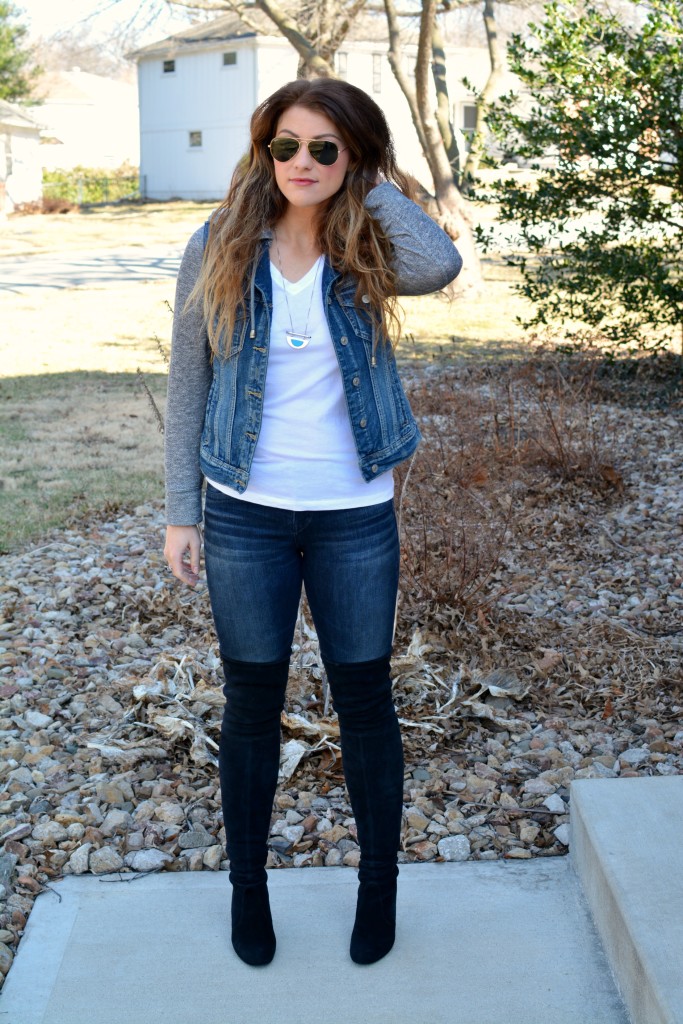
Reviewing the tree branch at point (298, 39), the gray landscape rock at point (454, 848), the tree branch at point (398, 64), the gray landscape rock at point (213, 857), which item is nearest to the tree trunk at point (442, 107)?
the tree branch at point (398, 64)

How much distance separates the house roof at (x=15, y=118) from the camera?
1349 inches

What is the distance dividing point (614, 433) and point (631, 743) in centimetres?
366

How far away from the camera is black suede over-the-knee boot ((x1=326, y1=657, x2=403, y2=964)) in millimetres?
2371

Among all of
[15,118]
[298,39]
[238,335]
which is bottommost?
[15,118]

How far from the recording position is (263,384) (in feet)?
7.27

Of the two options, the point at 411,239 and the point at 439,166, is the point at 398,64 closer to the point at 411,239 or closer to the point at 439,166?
the point at 439,166

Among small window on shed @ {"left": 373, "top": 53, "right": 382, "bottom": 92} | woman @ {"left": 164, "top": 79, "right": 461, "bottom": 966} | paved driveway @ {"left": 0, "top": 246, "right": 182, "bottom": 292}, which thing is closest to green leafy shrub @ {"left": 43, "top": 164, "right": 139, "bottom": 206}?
small window on shed @ {"left": 373, "top": 53, "right": 382, "bottom": 92}

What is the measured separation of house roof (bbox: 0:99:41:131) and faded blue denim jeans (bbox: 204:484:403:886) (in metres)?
35.3

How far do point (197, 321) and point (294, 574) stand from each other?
566 mm

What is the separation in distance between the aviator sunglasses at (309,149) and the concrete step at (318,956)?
5.62ft

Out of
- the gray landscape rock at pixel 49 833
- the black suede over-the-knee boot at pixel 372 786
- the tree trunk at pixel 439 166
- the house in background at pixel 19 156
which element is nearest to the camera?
the black suede over-the-knee boot at pixel 372 786

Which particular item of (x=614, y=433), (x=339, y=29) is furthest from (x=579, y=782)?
(x=339, y=29)

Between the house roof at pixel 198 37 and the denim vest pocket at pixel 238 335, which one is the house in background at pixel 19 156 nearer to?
the house roof at pixel 198 37

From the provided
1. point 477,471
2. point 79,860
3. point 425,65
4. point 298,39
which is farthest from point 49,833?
point 298,39
